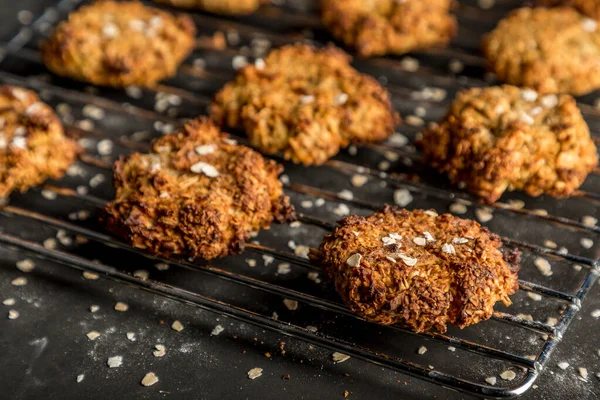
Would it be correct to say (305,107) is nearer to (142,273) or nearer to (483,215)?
(483,215)

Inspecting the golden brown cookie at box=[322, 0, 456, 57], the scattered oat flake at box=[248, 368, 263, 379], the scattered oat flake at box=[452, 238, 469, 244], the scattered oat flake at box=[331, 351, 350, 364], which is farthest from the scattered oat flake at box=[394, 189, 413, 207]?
the scattered oat flake at box=[248, 368, 263, 379]

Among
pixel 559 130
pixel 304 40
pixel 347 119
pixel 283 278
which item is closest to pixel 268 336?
pixel 283 278

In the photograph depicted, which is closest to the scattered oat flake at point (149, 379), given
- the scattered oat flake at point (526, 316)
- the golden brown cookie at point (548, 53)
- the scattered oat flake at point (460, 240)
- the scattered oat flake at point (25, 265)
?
the scattered oat flake at point (25, 265)

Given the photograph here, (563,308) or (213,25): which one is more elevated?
(213,25)

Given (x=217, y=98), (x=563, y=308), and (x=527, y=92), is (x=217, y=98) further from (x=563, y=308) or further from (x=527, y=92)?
(x=563, y=308)

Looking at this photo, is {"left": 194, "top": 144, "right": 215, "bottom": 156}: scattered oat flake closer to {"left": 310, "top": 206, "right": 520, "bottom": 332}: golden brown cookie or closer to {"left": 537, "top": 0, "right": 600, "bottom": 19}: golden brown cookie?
{"left": 310, "top": 206, "right": 520, "bottom": 332}: golden brown cookie

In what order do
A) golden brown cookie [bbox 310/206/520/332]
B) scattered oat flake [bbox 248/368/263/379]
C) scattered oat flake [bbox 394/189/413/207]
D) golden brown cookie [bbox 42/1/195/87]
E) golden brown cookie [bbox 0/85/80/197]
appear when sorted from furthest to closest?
golden brown cookie [bbox 42/1/195/87]
scattered oat flake [bbox 394/189/413/207]
golden brown cookie [bbox 0/85/80/197]
scattered oat flake [bbox 248/368/263/379]
golden brown cookie [bbox 310/206/520/332]

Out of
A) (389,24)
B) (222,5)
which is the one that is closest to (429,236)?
(389,24)
